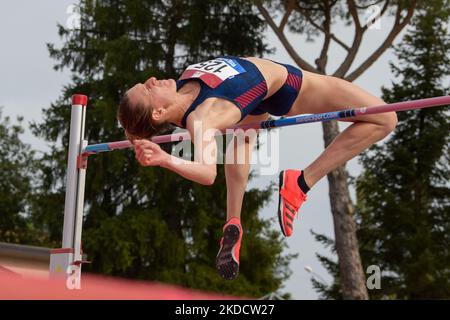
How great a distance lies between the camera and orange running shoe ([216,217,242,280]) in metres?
3.52

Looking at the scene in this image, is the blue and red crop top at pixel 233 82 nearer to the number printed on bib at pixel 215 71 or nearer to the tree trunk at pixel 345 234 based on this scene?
the number printed on bib at pixel 215 71

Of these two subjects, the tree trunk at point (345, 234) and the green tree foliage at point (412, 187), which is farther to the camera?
the green tree foliage at point (412, 187)

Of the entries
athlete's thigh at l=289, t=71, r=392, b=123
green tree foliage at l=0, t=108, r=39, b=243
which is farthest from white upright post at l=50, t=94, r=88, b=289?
green tree foliage at l=0, t=108, r=39, b=243

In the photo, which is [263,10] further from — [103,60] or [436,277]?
[436,277]

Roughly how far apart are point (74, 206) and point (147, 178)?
9.33 metres

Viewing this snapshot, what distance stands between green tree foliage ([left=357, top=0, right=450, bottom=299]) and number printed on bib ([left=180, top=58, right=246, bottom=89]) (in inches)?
428

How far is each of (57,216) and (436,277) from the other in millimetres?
7062

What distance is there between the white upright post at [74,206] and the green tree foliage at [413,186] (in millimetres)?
10207

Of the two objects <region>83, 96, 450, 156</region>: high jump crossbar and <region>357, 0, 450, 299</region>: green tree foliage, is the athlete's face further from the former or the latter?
<region>357, 0, 450, 299</region>: green tree foliage

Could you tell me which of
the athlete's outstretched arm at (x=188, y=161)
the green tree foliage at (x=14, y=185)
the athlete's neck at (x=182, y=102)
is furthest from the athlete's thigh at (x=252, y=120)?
the green tree foliage at (x=14, y=185)

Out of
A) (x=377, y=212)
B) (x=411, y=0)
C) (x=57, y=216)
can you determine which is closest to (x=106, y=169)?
(x=57, y=216)

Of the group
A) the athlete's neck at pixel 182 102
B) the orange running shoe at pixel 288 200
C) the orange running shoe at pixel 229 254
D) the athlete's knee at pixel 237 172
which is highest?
the athlete's neck at pixel 182 102

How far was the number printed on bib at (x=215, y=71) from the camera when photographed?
318 centimetres
